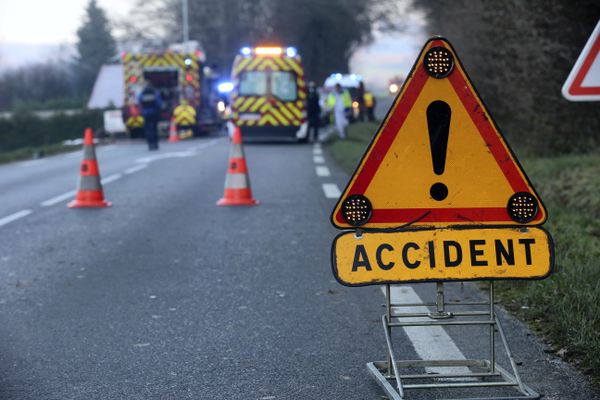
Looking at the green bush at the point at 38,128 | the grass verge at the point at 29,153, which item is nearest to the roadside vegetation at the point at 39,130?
the green bush at the point at 38,128

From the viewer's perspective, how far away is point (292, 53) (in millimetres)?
29844

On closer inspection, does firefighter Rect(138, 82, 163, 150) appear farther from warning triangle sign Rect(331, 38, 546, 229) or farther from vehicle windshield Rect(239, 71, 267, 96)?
warning triangle sign Rect(331, 38, 546, 229)

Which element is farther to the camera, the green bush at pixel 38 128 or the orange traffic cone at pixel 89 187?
the green bush at pixel 38 128

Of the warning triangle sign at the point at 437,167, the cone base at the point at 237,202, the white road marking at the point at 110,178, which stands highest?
the warning triangle sign at the point at 437,167

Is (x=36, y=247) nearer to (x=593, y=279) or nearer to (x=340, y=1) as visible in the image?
(x=593, y=279)

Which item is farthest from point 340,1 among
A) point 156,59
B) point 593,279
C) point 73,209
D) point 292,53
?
point 593,279

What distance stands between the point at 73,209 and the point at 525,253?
8792mm

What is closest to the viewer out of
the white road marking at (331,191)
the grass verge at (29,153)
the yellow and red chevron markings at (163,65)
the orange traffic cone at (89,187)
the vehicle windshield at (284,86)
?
the orange traffic cone at (89,187)

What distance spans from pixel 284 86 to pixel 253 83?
0.88 metres

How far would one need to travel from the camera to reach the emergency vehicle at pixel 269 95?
2917 cm

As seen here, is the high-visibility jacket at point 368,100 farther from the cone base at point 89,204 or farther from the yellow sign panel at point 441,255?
the yellow sign panel at point 441,255

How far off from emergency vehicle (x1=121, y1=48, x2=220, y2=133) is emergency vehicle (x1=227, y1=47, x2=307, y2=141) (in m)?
5.73

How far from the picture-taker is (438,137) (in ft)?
14.4

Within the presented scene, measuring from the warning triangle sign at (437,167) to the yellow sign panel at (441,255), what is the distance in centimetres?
6
